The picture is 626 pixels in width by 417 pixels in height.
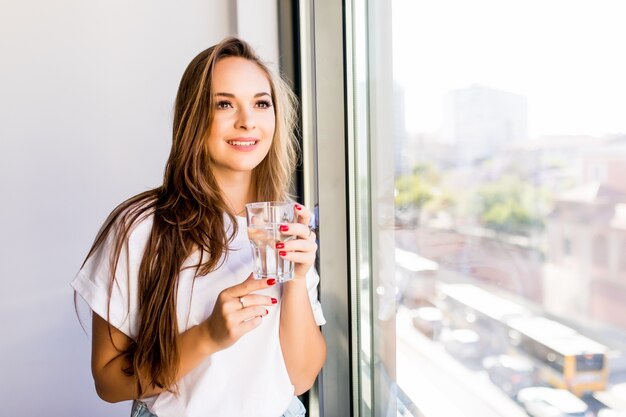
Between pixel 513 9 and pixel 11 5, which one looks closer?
pixel 513 9

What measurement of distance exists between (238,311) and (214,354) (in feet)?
0.59

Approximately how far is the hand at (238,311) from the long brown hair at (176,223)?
128mm

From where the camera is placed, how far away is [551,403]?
63 cm

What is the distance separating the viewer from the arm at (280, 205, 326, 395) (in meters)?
0.97

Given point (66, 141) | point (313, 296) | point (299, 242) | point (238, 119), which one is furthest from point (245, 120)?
point (66, 141)

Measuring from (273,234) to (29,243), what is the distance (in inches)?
61.6

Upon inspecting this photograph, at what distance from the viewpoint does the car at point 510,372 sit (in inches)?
26.6

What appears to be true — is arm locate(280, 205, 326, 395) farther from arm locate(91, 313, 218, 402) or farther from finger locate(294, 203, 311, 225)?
arm locate(91, 313, 218, 402)

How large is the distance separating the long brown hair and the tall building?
440mm

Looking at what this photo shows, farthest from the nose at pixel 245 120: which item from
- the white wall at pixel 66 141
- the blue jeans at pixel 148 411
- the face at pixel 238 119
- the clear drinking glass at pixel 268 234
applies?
the white wall at pixel 66 141

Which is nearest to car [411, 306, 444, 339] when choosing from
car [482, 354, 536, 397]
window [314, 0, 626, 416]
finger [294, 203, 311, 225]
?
window [314, 0, 626, 416]

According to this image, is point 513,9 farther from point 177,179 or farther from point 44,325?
point 44,325

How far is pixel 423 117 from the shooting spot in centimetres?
98

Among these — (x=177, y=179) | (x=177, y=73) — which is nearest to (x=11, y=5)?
(x=177, y=73)
